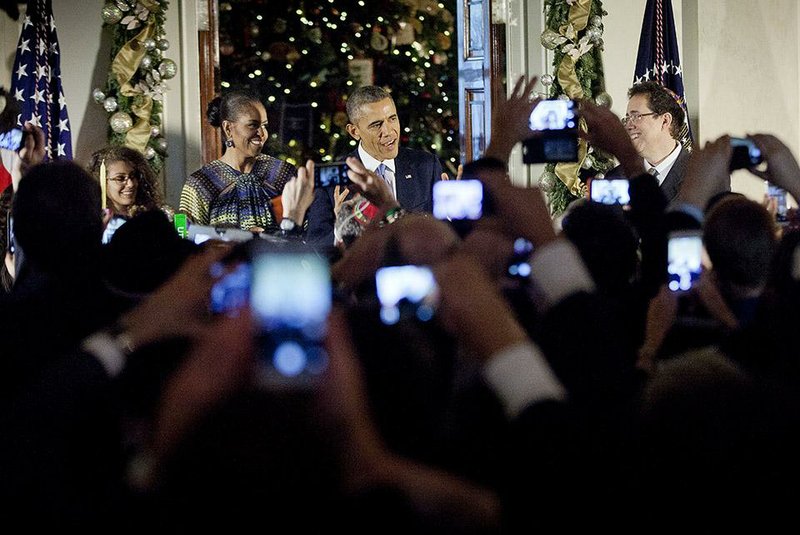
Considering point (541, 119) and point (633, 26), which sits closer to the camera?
point (541, 119)

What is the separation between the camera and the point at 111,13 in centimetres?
527

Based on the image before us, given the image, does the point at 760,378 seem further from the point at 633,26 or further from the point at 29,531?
the point at 633,26

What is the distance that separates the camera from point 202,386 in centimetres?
87

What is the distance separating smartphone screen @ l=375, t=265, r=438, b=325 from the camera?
1.03 meters

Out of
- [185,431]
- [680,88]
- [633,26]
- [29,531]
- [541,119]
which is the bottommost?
[29,531]

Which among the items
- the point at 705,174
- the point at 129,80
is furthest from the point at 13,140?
the point at 129,80

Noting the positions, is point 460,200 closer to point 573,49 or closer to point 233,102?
point 233,102

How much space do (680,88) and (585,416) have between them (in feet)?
16.3

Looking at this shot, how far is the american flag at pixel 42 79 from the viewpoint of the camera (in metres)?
5.16

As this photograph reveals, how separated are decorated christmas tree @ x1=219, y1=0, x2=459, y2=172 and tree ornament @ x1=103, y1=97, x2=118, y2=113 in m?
2.30

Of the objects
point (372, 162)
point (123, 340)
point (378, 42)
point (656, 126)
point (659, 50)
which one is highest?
point (378, 42)

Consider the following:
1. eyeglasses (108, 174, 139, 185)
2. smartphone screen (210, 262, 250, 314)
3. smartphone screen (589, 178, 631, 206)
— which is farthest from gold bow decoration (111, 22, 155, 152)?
smartphone screen (210, 262, 250, 314)

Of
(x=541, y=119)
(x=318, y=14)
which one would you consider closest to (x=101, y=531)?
(x=541, y=119)

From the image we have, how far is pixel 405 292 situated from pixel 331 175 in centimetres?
148
